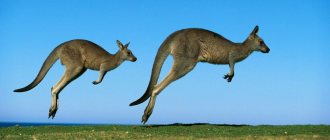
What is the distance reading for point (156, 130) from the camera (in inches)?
516

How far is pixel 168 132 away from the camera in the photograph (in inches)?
499

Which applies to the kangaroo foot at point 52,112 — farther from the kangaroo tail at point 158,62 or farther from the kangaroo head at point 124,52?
the kangaroo tail at point 158,62

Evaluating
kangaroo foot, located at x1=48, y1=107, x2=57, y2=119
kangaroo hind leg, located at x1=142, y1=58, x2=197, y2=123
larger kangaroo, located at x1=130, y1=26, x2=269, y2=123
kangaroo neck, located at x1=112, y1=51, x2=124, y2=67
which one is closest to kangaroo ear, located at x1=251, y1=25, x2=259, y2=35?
larger kangaroo, located at x1=130, y1=26, x2=269, y2=123

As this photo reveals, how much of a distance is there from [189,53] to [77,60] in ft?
13.0

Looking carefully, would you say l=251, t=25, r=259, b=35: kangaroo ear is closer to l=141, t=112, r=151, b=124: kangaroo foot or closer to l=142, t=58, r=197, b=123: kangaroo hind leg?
l=142, t=58, r=197, b=123: kangaroo hind leg

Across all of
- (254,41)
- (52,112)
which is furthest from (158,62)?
(52,112)

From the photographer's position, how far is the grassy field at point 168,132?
38.0 ft

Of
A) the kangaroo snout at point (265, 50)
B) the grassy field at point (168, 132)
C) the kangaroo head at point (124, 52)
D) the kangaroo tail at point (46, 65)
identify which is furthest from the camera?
the kangaroo head at point (124, 52)

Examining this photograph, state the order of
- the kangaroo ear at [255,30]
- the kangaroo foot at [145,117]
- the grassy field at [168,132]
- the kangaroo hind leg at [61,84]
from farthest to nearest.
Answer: the kangaroo hind leg at [61,84]
the kangaroo ear at [255,30]
the kangaroo foot at [145,117]
the grassy field at [168,132]

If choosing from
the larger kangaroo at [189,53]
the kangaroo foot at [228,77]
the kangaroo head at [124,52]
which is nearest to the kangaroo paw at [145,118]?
the larger kangaroo at [189,53]

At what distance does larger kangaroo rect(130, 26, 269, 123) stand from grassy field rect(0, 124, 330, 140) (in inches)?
32.3

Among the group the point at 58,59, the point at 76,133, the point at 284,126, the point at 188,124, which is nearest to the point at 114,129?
the point at 76,133

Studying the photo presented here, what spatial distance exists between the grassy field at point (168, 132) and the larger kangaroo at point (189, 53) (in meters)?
0.82

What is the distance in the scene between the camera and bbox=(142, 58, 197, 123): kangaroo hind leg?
506 inches
